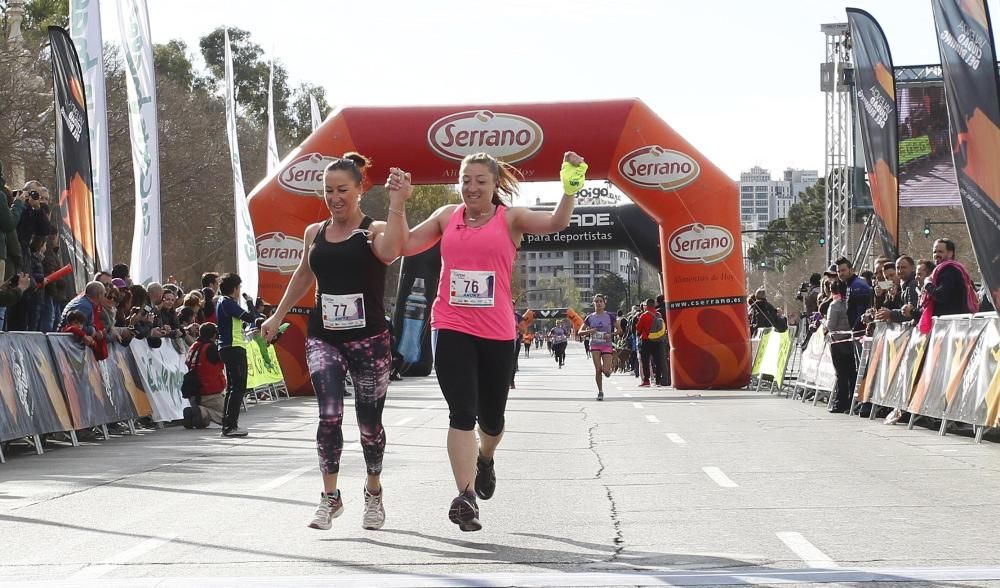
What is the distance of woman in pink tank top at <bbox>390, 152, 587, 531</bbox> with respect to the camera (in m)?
7.23

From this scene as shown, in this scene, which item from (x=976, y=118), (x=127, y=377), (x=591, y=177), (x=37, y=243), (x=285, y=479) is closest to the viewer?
(x=285, y=479)

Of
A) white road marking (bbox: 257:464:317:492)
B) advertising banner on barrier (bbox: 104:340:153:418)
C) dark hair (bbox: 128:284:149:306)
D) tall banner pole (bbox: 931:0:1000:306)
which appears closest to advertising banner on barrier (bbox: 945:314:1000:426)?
tall banner pole (bbox: 931:0:1000:306)

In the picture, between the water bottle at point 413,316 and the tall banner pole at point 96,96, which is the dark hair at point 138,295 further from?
the water bottle at point 413,316

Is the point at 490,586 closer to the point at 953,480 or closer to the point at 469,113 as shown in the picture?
the point at 953,480

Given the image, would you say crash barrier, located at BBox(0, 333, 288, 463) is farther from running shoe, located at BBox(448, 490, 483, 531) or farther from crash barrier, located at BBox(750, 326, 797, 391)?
crash barrier, located at BBox(750, 326, 797, 391)

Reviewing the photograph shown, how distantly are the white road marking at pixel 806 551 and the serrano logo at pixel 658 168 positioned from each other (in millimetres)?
18958

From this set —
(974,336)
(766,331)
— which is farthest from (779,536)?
(766,331)

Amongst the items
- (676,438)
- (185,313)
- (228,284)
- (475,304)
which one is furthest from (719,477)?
(185,313)

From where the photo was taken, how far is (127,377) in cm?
1639

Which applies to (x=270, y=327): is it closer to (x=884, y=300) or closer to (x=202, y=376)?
(x=202, y=376)

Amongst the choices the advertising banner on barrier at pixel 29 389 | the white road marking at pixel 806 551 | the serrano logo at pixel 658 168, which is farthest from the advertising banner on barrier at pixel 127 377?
the serrano logo at pixel 658 168

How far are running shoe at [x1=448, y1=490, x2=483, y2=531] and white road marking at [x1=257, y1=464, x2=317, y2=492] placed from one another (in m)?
2.90

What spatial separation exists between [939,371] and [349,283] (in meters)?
9.04

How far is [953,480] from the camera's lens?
9.73m
